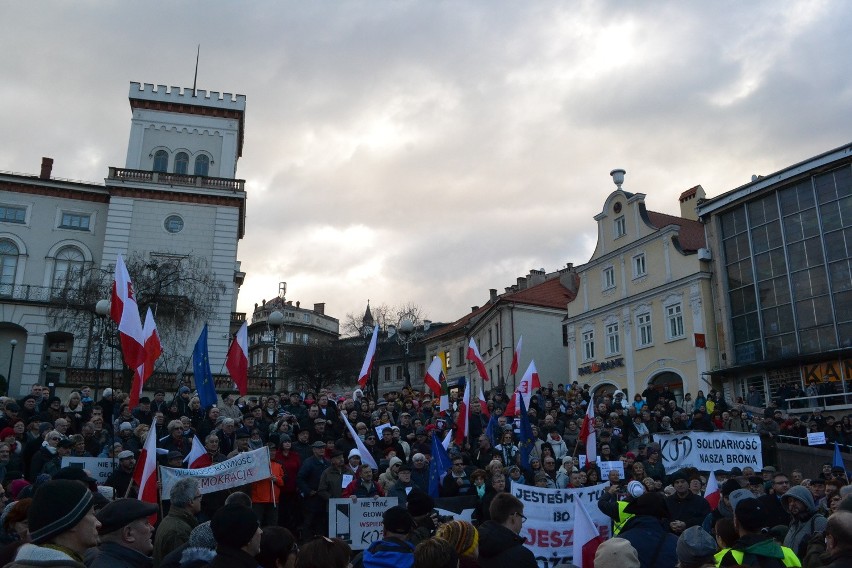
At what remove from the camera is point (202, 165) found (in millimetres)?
51625

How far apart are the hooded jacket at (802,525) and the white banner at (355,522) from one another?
5.35 meters

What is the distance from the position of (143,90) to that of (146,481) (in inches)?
1876

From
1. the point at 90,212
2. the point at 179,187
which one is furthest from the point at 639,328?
the point at 90,212

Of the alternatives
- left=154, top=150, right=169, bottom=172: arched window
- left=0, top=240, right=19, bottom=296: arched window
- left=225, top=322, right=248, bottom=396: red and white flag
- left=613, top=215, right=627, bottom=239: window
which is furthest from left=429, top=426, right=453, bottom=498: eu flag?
left=154, top=150, right=169, bottom=172: arched window

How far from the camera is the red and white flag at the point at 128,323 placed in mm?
12852

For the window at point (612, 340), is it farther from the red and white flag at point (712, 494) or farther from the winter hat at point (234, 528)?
the winter hat at point (234, 528)

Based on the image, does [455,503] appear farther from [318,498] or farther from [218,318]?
[218,318]

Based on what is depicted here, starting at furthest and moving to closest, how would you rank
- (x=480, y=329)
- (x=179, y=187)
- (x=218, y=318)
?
1. (x=480, y=329)
2. (x=179, y=187)
3. (x=218, y=318)

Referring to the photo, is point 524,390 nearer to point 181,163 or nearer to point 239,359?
point 239,359

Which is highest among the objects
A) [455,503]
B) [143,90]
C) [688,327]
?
[143,90]

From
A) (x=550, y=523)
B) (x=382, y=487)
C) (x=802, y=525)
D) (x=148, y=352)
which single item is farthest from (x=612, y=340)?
(x=802, y=525)

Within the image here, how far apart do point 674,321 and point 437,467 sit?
29463 millimetres

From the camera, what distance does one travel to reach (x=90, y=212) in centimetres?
4912

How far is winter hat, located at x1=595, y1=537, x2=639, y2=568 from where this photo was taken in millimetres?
4629
